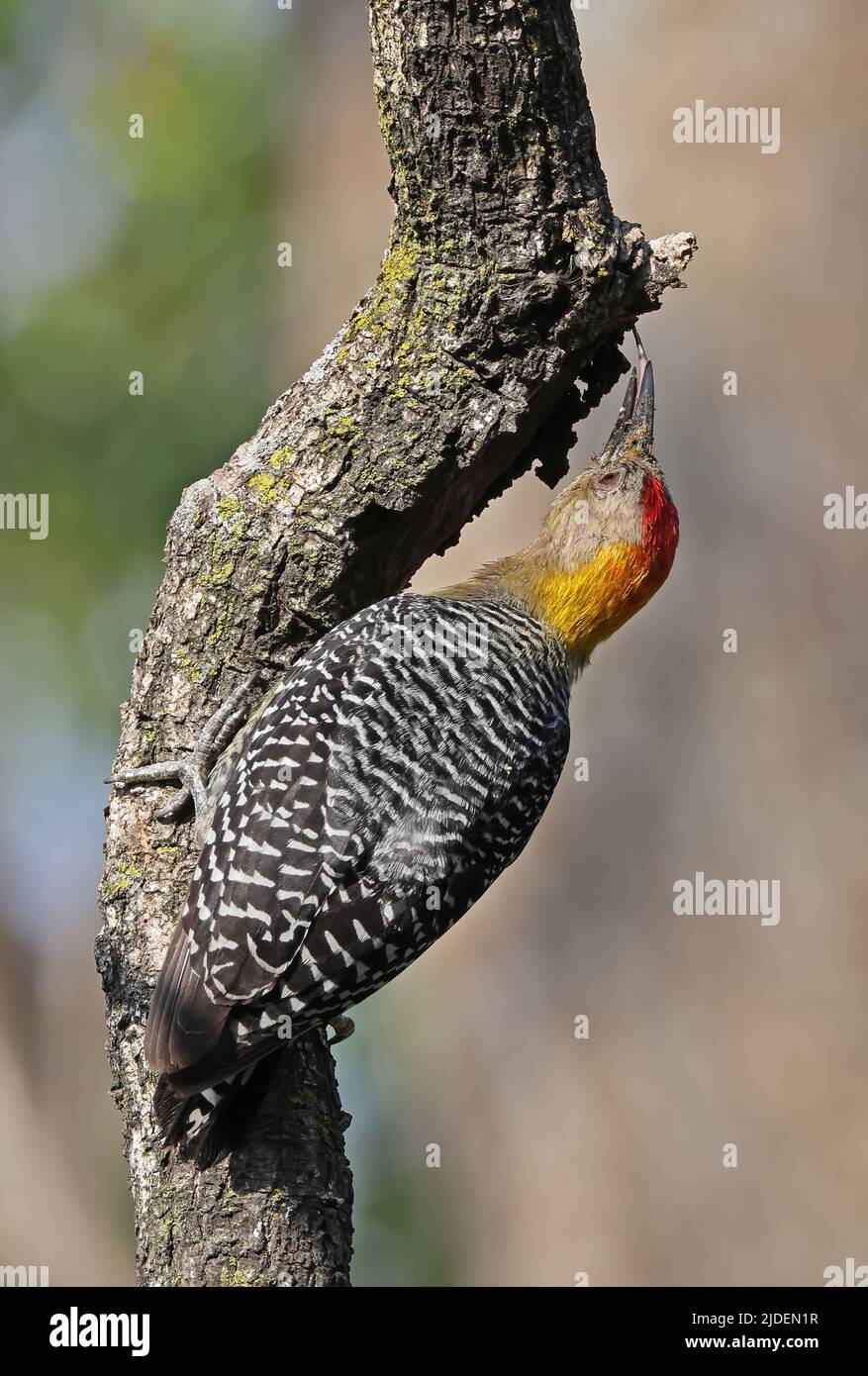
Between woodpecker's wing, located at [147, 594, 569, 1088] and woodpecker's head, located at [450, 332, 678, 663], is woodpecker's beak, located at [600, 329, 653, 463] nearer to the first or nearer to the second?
woodpecker's head, located at [450, 332, 678, 663]

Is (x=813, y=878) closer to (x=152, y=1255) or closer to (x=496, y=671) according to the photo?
(x=496, y=671)

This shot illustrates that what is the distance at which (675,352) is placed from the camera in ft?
26.0

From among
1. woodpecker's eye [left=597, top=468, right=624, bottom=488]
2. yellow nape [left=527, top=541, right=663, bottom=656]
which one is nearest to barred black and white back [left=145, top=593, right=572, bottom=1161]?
yellow nape [left=527, top=541, right=663, bottom=656]

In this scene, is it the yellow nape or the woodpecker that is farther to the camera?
the yellow nape

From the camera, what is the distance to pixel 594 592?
16.0ft

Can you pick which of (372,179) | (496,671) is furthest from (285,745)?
(372,179)

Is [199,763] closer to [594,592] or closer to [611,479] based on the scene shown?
[594,592]

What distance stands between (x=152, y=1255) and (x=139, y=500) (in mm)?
7447

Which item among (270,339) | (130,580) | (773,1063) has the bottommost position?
(773,1063)

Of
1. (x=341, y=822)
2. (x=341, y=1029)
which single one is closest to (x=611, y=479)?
(x=341, y=822)

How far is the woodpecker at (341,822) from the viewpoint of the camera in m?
3.90

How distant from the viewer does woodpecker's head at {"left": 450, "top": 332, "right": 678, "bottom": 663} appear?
15.9 feet

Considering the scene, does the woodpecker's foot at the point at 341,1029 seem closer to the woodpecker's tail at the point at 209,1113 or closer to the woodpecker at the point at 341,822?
the woodpecker at the point at 341,822

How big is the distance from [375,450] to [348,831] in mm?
1155
